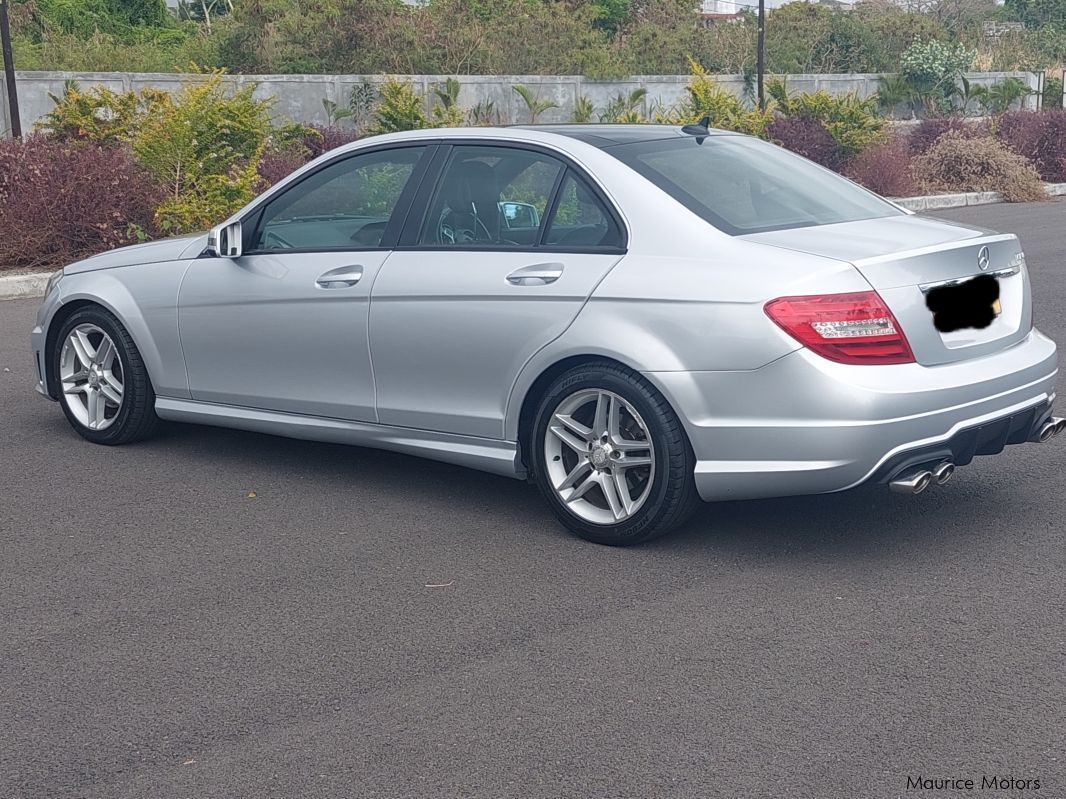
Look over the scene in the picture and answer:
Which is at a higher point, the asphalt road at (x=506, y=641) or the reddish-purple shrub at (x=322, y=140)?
the reddish-purple shrub at (x=322, y=140)

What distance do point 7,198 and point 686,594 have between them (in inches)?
424

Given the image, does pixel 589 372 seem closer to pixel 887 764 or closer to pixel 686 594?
pixel 686 594

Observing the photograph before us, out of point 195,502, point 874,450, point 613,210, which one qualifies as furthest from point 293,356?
point 874,450

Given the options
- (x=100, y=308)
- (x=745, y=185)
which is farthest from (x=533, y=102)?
(x=745, y=185)

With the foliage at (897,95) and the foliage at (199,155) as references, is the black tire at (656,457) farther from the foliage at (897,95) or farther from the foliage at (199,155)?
the foliage at (897,95)

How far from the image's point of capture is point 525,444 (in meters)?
5.38

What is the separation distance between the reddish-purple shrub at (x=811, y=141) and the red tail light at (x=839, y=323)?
1810cm

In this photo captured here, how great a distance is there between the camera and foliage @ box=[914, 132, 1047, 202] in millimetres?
22438

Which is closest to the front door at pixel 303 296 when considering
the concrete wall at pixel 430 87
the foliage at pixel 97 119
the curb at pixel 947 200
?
the foliage at pixel 97 119

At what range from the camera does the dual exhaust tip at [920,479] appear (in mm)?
4730

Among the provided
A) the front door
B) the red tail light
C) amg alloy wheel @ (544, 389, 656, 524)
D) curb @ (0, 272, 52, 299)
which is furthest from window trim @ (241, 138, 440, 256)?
curb @ (0, 272, 52, 299)

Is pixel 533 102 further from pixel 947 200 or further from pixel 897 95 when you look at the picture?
pixel 897 95

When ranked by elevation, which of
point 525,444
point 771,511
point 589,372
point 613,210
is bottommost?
point 771,511

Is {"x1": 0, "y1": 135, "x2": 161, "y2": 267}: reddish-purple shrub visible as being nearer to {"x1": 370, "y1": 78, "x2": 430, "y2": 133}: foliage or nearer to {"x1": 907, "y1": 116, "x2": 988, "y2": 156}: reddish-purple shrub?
{"x1": 370, "y1": 78, "x2": 430, "y2": 133}: foliage
